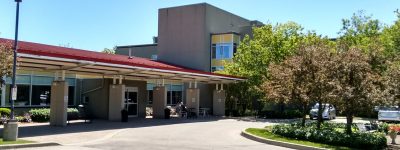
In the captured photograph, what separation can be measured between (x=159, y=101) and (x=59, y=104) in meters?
10.5

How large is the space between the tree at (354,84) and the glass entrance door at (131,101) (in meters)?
19.7

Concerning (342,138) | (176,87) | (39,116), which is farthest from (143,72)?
(176,87)

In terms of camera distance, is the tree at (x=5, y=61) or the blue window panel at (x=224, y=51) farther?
the blue window panel at (x=224, y=51)

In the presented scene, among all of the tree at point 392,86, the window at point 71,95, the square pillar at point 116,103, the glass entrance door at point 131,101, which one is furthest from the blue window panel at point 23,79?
the tree at point 392,86

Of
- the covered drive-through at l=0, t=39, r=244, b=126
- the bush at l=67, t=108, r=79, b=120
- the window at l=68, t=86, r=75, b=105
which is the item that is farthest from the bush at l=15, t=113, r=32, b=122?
the window at l=68, t=86, r=75, b=105

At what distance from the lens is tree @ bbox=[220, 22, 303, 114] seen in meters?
37.4

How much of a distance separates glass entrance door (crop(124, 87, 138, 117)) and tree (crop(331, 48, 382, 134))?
19695 mm

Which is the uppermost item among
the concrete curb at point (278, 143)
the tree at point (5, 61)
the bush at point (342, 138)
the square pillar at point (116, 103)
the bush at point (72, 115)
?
the tree at point (5, 61)

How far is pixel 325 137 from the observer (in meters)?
17.6

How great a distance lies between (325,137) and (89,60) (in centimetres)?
1176

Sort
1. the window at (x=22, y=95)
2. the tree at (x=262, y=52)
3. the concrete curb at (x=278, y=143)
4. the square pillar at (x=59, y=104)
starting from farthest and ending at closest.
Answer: the tree at (x=262, y=52) → the window at (x=22, y=95) → the square pillar at (x=59, y=104) → the concrete curb at (x=278, y=143)

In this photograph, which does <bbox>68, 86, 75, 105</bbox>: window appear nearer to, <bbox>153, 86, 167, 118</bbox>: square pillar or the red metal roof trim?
the red metal roof trim

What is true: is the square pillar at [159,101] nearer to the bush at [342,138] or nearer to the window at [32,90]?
the window at [32,90]

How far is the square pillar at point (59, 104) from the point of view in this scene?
23.5 m
